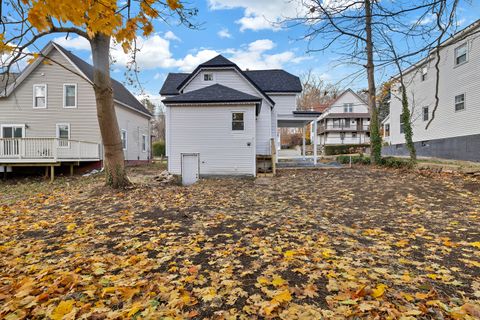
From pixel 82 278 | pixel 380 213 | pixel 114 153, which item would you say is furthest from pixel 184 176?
pixel 82 278

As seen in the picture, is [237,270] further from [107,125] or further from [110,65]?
[110,65]

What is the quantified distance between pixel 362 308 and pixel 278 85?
1869 cm

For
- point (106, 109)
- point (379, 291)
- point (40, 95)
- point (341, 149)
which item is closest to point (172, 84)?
point (40, 95)

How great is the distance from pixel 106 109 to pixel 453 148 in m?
19.6

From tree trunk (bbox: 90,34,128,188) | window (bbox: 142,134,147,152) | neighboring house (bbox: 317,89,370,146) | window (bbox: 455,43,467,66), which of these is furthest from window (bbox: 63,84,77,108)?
neighboring house (bbox: 317,89,370,146)

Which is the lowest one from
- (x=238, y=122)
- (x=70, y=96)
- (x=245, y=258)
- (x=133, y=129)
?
(x=245, y=258)

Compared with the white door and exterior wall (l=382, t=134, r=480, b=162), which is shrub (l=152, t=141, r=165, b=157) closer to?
the white door

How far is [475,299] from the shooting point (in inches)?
109

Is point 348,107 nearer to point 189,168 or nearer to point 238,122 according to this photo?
point 238,122

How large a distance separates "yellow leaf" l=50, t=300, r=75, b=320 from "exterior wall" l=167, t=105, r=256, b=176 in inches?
435

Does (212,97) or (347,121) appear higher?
(347,121)

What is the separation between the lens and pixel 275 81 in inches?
797

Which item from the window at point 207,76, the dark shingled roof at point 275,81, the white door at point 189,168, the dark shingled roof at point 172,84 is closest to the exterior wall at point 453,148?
the dark shingled roof at point 275,81

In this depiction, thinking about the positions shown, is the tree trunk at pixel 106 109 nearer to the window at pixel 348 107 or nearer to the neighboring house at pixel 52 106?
the neighboring house at pixel 52 106
